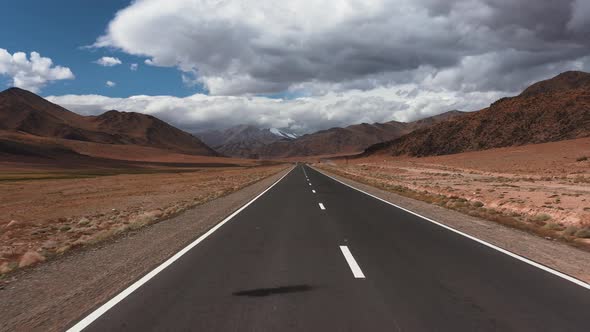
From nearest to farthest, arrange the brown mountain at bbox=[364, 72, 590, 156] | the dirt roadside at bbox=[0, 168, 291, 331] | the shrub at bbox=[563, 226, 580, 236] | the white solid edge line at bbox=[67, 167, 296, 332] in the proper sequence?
the white solid edge line at bbox=[67, 167, 296, 332]
the dirt roadside at bbox=[0, 168, 291, 331]
the shrub at bbox=[563, 226, 580, 236]
the brown mountain at bbox=[364, 72, 590, 156]

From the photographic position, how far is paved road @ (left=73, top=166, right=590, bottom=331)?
16.7 feet

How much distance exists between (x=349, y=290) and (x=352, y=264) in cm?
161

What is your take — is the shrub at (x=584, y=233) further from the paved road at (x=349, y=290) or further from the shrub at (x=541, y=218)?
the paved road at (x=349, y=290)


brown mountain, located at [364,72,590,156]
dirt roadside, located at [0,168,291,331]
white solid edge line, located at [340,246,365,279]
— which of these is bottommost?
dirt roadside, located at [0,168,291,331]

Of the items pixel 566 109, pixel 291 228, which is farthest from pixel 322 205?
pixel 566 109

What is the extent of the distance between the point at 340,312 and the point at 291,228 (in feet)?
22.8

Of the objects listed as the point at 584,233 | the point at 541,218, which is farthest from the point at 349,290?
the point at 541,218

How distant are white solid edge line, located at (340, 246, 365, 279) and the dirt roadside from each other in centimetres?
358

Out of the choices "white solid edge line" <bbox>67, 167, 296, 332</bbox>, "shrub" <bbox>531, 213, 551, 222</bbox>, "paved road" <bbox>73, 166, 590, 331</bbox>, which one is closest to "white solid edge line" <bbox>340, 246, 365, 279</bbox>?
"paved road" <bbox>73, 166, 590, 331</bbox>

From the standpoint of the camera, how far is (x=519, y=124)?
4119 inches

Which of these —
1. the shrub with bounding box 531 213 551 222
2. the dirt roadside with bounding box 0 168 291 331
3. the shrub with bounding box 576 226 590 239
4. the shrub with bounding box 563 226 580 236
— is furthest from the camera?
the shrub with bounding box 531 213 551 222

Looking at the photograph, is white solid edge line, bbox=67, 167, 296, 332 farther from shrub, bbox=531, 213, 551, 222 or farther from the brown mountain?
the brown mountain

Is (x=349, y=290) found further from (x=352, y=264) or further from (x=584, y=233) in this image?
(x=584, y=233)

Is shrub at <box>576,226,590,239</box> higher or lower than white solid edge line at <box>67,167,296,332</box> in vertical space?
higher
